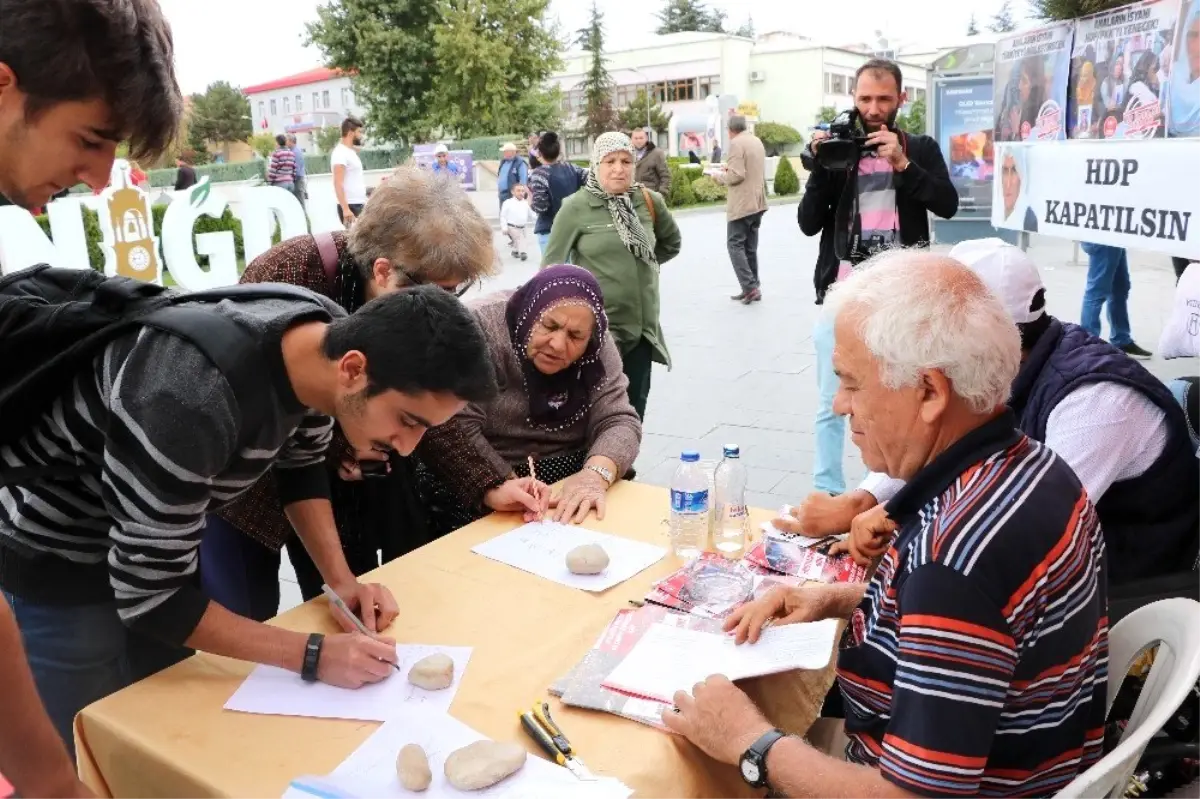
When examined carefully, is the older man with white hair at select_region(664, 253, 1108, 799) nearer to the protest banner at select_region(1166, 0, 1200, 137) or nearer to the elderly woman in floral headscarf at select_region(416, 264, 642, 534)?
the elderly woman in floral headscarf at select_region(416, 264, 642, 534)

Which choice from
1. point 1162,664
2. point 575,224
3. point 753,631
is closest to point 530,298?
point 753,631

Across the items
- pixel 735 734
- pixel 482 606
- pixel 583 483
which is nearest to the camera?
pixel 735 734

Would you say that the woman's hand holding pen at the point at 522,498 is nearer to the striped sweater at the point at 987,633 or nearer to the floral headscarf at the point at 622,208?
the striped sweater at the point at 987,633

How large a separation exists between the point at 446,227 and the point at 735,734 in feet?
4.57

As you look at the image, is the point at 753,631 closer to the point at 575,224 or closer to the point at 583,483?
the point at 583,483

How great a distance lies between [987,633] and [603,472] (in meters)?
1.38

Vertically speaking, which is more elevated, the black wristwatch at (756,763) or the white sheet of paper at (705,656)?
the white sheet of paper at (705,656)

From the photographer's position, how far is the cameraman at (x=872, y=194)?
3525mm

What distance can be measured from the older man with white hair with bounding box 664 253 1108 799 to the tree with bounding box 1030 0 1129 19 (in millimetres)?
5369

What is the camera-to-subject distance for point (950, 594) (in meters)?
1.09

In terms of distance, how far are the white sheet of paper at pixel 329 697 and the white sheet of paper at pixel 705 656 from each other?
0.30 meters

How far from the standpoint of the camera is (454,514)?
2510 mm

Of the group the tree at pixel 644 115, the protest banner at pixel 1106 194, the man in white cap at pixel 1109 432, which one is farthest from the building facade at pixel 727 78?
the man in white cap at pixel 1109 432

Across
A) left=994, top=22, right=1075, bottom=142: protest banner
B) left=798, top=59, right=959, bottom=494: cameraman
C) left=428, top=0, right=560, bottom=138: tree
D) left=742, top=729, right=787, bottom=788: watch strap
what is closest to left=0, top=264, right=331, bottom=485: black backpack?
left=742, top=729, right=787, bottom=788: watch strap
